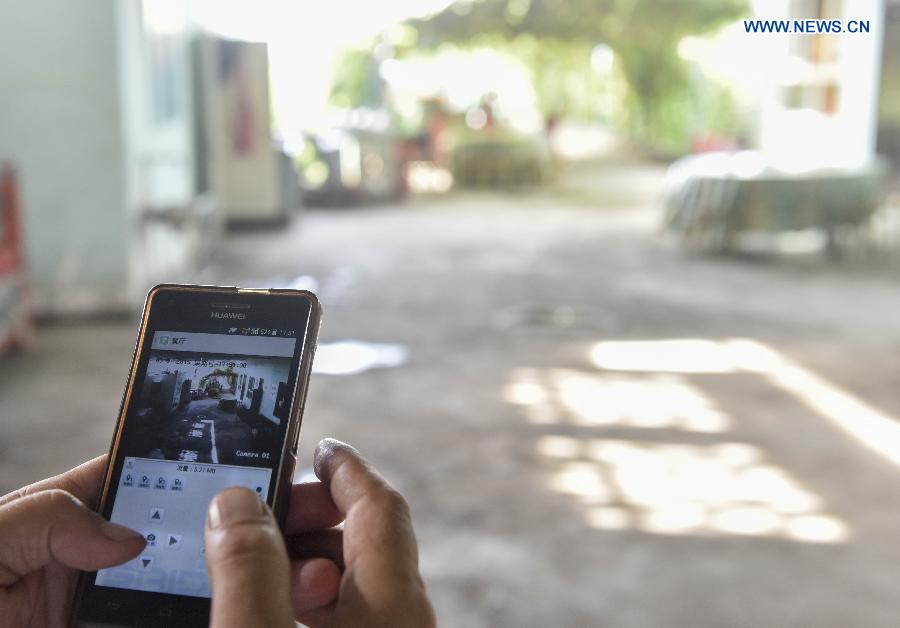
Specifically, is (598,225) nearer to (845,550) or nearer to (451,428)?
(451,428)

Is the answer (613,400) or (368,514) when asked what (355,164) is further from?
(368,514)

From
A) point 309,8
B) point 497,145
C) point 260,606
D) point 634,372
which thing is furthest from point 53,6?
point 497,145

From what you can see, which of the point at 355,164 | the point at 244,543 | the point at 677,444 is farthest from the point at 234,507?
the point at 355,164

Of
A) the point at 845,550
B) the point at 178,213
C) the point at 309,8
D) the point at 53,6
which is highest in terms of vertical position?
the point at 309,8

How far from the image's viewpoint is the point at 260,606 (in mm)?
618

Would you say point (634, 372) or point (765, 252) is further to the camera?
point (765, 252)

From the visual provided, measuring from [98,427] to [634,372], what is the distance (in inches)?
92.2

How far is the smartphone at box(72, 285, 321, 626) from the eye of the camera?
809 mm

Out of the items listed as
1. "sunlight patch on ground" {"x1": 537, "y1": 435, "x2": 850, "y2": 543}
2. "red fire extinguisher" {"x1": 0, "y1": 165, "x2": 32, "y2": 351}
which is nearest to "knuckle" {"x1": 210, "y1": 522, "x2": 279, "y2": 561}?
"sunlight patch on ground" {"x1": 537, "y1": 435, "x2": 850, "y2": 543}

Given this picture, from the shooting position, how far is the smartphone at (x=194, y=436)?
0.81 metres

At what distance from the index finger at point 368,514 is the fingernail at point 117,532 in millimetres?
156

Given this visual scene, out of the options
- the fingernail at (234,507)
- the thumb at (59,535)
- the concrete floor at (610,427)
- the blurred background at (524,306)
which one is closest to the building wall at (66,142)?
the blurred background at (524,306)

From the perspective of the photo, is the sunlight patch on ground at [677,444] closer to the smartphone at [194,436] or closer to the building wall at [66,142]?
the smartphone at [194,436]

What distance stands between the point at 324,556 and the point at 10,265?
4272 mm
